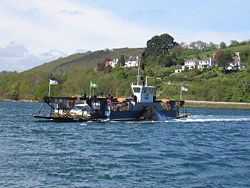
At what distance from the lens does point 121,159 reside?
30.6m

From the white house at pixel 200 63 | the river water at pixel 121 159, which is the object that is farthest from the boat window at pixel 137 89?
the white house at pixel 200 63

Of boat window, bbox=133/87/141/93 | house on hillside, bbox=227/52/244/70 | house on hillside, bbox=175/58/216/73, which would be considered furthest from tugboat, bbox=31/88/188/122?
house on hillside, bbox=175/58/216/73

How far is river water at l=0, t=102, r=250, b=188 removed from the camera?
79.6 feet

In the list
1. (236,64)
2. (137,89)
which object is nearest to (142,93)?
(137,89)

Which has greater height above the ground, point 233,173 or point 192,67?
point 192,67

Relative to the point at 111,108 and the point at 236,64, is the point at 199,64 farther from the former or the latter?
the point at 111,108

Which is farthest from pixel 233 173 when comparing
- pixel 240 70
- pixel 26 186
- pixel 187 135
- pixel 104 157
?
pixel 240 70

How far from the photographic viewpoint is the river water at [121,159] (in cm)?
2427

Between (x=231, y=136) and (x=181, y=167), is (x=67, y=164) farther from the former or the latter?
(x=231, y=136)

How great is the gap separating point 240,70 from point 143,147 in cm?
14787

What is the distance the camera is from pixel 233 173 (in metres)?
26.8

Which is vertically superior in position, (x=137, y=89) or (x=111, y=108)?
(x=137, y=89)

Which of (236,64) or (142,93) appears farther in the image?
(236,64)

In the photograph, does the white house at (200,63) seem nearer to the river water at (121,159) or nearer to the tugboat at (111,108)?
the tugboat at (111,108)
